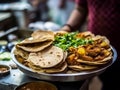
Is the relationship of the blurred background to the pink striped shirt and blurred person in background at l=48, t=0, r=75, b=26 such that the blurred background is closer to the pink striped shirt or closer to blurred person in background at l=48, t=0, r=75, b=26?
blurred person in background at l=48, t=0, r=75, b=26

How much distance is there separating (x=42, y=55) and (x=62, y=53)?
102 millimetres

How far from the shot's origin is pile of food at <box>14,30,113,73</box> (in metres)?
1.29

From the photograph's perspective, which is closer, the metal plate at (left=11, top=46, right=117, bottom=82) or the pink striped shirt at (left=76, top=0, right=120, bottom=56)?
the metal plate at (left=11, top=46, right=117, bottom=82)

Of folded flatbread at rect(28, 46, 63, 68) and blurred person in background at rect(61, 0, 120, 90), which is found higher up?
folded flatbread at rect(28, 46, 63, 68)

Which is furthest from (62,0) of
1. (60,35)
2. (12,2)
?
(60,35)

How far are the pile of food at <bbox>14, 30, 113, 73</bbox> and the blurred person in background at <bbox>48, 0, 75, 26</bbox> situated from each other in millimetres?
2733

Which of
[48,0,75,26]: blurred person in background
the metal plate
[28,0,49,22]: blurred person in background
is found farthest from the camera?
[48,0,75,26]: blurred person in background

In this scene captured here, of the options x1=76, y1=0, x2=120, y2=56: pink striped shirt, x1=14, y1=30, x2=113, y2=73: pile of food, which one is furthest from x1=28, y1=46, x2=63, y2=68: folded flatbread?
x1=76, y1=0, x2=120, y2=56: pink striped shirt

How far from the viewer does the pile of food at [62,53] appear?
1.29m

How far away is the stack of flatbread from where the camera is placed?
4.19 feet

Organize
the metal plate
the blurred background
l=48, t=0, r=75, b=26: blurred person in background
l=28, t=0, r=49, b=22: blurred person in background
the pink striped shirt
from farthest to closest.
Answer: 1. l=48, t=0, r=75, b=26: blurred person in background
2. l=28, t=0, r=49, b=22: blurred person in background
3. the blurred background
4. the pink striped shirt
5. the metal plate

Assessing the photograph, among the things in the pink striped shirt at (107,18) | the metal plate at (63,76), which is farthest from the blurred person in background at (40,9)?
the metal plate at (63,76)

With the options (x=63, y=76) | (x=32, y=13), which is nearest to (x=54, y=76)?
(x=63, y=76)

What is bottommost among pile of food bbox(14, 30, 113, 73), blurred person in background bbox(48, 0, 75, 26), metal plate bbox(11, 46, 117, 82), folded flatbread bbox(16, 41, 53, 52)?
blurred person in background bbox(48, 0, 75, 26)
